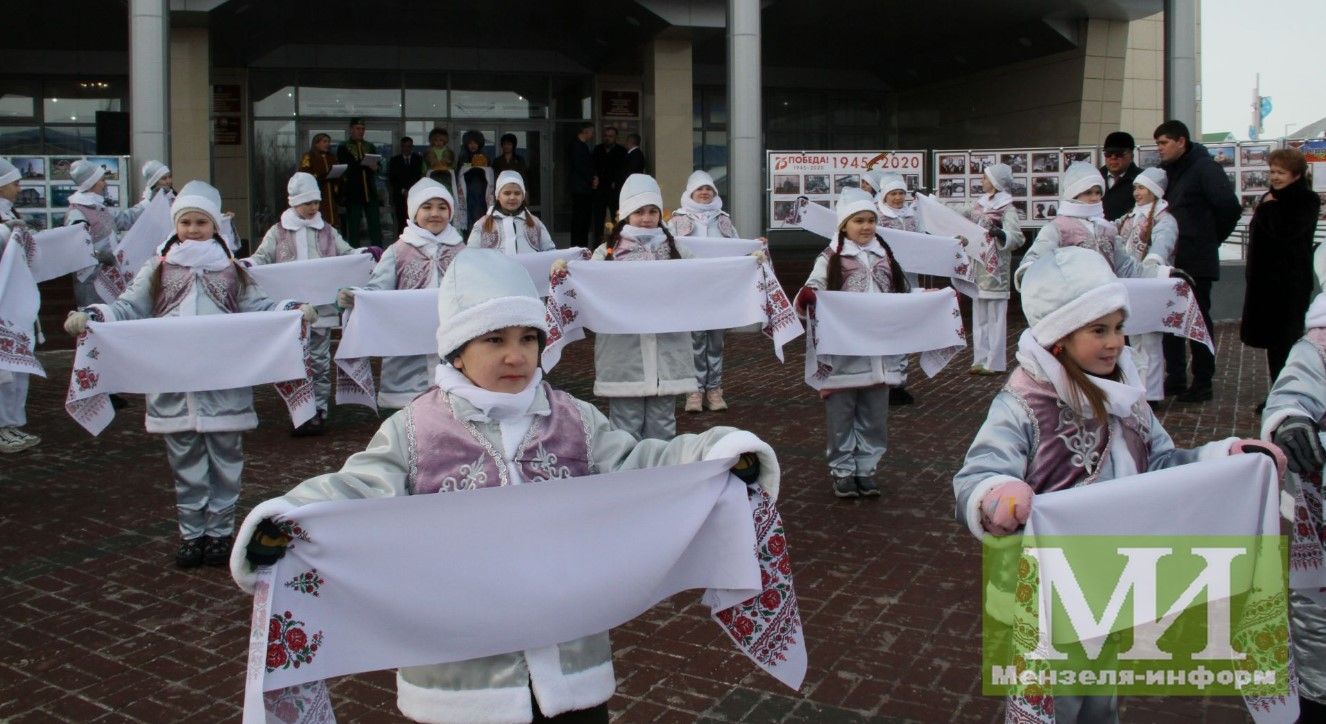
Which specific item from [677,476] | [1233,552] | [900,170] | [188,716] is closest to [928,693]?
[1233,552]

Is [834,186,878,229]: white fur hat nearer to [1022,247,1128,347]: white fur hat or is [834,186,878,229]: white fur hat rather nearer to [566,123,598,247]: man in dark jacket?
[1022,247,1128,347]: white fur hat

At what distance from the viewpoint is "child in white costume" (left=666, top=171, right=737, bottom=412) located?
10.2 metres

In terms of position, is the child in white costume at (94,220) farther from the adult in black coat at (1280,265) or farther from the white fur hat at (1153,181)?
the adult in black coat at (1280,265)

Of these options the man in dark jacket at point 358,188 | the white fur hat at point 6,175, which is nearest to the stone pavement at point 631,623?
the white fur hat at point 6,175

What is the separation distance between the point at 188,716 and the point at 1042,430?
9.61 feet

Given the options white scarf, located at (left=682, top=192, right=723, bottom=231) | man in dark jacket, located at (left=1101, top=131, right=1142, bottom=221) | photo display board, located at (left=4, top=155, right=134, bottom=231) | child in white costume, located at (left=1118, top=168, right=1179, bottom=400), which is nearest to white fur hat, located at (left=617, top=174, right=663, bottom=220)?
white scarf, located at (left=682, top=192, right=723, bottom=231)

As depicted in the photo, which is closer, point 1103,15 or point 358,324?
point 358,324

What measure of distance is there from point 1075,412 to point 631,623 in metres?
2.36

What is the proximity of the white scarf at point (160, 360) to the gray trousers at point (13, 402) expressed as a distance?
3167mm

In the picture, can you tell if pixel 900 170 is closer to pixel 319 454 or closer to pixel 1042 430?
pixel 319 454

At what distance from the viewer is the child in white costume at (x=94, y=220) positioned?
11.2 metres

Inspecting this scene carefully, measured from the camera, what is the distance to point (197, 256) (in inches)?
245

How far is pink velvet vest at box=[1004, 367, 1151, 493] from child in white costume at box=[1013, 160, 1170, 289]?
220 inches

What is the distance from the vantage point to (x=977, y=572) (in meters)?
5.76
